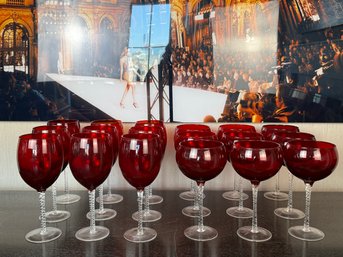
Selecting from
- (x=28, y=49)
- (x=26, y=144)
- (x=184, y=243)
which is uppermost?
(x=28, y=49)

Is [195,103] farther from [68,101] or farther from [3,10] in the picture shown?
[3,10]

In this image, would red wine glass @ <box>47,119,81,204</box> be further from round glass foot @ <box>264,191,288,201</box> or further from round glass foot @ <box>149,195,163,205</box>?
round glass foot @ <box>264,191,288,201</box>


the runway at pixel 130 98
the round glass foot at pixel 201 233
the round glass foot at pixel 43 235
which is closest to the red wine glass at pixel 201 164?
the round glass foot at pixel 201 233

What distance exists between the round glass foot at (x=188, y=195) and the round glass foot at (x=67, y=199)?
25cm

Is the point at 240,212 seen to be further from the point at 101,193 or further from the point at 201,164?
the point at 101,193

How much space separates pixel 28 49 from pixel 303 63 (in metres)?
1.24

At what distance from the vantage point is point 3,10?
64.6 inches

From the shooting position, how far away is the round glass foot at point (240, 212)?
0.76 meters

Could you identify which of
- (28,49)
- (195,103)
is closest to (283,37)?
(195,103)

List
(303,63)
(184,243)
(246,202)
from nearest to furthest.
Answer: (184,243) < (246,202) < (303,63)

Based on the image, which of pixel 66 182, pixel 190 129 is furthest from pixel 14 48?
pixel 190 129

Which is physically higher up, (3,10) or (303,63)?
(3,10)

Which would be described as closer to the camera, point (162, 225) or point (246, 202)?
point (162, 225)

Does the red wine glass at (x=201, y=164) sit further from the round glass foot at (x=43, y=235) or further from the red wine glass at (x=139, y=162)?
the round glass foot at (x=43, y=235)
